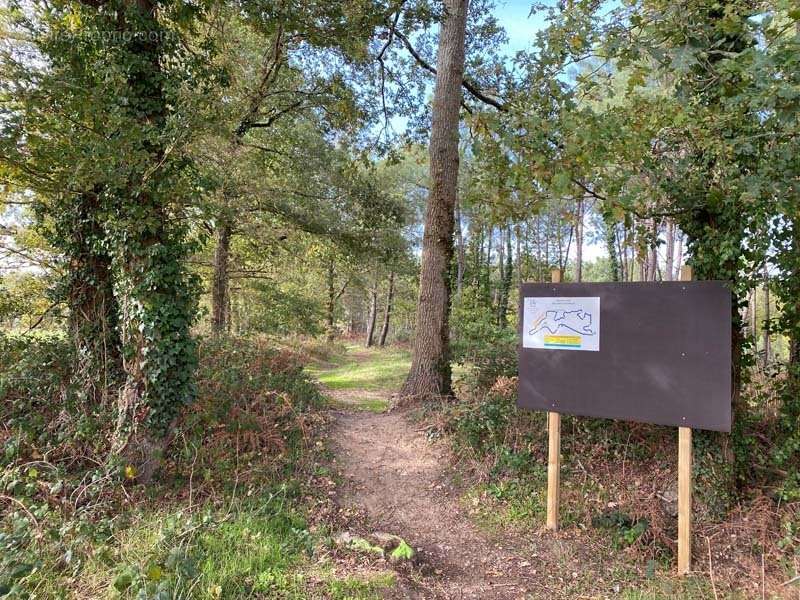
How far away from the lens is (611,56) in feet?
9.75

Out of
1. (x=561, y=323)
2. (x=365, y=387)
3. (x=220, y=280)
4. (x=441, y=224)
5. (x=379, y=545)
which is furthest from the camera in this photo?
(x=220, y=280)

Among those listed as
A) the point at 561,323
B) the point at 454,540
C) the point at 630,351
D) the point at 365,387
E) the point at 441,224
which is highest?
the point at 441,224

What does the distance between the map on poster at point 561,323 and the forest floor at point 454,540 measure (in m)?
1.59

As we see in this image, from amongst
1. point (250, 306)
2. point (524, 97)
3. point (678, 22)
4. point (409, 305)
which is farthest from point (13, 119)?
point (409, 305)

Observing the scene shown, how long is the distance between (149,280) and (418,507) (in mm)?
3566

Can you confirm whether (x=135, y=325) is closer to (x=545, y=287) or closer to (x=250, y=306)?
(x=545, y=287)

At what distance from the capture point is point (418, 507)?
461 cm

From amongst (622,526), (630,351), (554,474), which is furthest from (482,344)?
(622,526)

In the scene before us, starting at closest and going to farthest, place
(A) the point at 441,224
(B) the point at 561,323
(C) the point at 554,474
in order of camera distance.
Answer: (C) the point at 554,474
(B) the point at 561,323
(A) the point at 441,224

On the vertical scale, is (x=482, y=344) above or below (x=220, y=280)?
below

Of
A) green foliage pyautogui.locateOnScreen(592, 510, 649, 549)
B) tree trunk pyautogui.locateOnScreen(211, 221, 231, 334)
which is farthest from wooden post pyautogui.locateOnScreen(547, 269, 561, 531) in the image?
tree trunk pyautogui.locateOnScreen(211, 221, 231, 334)

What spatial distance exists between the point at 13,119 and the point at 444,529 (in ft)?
17.9

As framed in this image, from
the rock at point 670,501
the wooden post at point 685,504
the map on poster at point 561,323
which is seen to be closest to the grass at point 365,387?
the map on poster at point 561,323

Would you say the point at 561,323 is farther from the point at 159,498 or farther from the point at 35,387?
the point at 35,387
